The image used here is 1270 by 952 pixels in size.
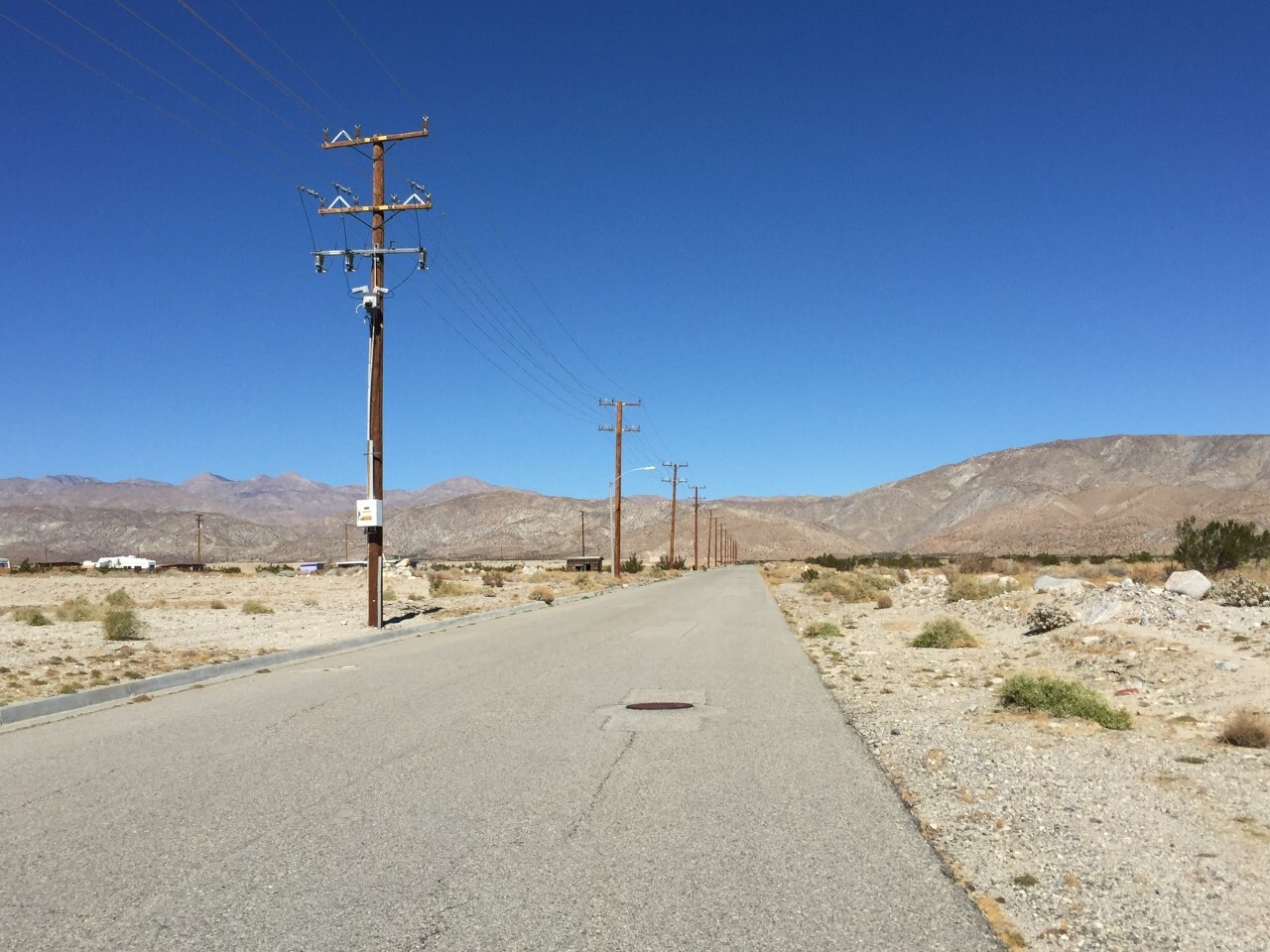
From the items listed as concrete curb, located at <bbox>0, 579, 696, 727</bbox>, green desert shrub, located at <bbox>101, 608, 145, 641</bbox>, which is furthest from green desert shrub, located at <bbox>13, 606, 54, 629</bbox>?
concrete curb, located at <bbox>0, 579, 696, 727</bbox>

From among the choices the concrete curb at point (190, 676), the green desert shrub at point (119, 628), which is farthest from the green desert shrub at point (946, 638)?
the green desert shrub at point (119, 628)

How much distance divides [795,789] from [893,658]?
38.3 ft

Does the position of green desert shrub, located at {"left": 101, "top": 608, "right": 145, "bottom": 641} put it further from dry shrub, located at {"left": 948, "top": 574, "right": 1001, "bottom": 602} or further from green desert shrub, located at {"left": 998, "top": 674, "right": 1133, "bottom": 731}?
dry shrub, located at {"left": 948, "top": 574, "right": 1001, "bottom": 602}

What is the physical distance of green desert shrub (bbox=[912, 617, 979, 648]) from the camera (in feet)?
67.4

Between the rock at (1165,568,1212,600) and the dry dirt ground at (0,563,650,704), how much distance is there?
1905cm

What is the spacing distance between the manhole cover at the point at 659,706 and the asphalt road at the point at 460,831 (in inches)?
7.1

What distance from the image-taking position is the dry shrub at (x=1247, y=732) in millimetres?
9133

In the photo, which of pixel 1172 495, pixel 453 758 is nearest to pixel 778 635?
pixel 453 758

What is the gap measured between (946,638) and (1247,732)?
11.4m

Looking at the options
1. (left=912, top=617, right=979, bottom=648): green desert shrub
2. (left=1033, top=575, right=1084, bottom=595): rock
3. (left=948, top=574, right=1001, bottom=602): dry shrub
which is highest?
(left=1033, top=575, right=1084, bottom=595): rock

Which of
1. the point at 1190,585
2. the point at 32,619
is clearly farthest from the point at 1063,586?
the point at 32,619

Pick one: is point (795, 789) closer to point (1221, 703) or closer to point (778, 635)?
point (1221, 703)

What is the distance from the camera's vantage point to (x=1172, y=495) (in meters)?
152

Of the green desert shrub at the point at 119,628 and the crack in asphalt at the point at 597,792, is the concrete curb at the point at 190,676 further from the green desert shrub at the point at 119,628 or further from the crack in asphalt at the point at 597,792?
the crack in asphalt at the point at 597,792
